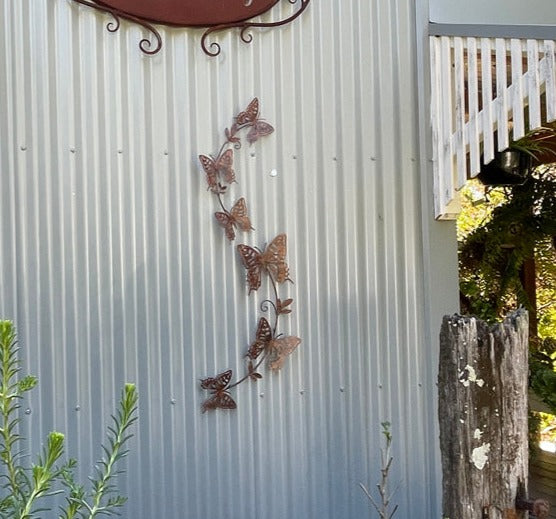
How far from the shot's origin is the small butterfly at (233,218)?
10.5 ft

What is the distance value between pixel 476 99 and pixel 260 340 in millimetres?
1462

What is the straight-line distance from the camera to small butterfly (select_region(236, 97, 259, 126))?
128 inches

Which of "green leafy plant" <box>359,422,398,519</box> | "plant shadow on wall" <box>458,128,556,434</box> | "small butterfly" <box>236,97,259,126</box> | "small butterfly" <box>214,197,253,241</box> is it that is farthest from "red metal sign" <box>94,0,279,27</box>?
"plant shadow on wall" <box>458,128,556,434</box>

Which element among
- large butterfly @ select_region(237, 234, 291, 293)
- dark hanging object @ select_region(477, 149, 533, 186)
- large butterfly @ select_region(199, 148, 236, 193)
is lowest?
large butterfly @ select_region(237, 234, 291, 293)

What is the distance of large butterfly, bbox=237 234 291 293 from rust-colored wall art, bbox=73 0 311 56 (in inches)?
35.4

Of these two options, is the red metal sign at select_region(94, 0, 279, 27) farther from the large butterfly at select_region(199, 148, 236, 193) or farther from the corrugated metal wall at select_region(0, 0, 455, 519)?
the large butterfly at select_region(199, 148, 236, 193)

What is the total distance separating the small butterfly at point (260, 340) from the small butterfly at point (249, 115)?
895 mm

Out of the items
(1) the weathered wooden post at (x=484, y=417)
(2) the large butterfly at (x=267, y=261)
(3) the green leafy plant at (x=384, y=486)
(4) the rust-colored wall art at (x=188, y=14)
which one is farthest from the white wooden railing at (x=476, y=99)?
(1) the weathered wooden post at (x=484, y=417)

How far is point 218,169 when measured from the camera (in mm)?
3213

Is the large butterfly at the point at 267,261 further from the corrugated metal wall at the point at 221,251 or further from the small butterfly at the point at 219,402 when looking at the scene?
the small butterfly at the point at 219,402

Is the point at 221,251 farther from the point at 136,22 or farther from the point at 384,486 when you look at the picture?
the point at 384,486

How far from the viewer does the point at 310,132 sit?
336 cm

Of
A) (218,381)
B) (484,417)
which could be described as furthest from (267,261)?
(484,417)

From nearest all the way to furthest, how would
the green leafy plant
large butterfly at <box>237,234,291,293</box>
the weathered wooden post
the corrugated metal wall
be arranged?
the weathered wooden post
the green leafy plant
the corrugated metal wall
large butterfly at <box>237,234,291,293</box>
